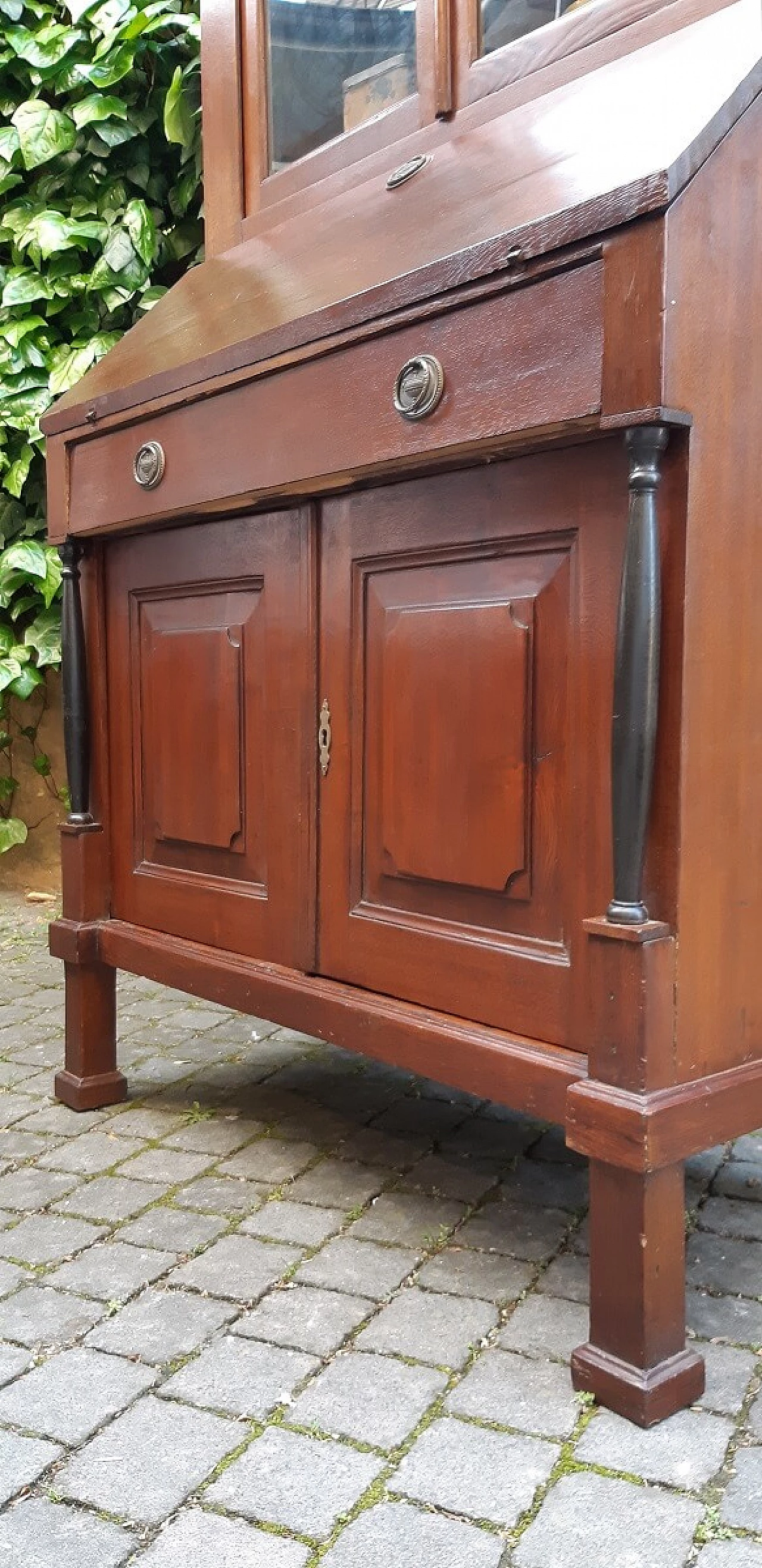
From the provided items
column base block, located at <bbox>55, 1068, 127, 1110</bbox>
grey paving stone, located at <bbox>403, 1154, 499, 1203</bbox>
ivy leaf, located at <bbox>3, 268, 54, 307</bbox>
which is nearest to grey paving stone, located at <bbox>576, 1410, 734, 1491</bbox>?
grey paving stone, located at <bbox>403, 1154, 499, 1203</bbox>

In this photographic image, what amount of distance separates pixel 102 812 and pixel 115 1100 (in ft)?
1.90

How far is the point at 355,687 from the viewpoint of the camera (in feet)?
5.63

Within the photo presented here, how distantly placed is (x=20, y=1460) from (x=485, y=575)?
113 centimetres

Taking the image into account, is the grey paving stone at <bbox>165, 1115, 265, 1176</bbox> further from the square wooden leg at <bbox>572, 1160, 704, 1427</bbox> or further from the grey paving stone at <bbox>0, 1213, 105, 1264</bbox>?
the square wooden leg at <bbox>572, 1160, 704, 1427</bbox>

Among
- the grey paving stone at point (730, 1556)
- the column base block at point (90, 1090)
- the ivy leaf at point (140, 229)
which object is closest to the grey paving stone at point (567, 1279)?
the grey paving stone at point (730, 1556)

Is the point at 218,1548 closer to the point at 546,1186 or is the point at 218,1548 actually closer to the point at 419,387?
the point at 546,1186

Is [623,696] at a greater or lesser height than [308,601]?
lesser

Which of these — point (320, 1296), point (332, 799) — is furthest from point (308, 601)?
point (320, 1296)

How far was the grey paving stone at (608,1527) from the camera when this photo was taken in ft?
3.60

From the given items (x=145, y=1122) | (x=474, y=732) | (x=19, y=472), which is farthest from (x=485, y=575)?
(x=19, y=472)

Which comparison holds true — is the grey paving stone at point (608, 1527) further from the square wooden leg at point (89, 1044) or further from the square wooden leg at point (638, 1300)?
the square wooden leg at point (89, 1044)

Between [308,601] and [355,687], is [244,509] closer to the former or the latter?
[308,601]

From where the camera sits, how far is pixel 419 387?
1469mm

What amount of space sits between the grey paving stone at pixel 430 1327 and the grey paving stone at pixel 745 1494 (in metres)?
0.34
